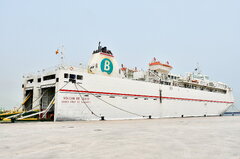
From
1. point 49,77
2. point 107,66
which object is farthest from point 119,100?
point 49,77

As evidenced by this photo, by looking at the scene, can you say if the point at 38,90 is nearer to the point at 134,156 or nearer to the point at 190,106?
the point at 134,156

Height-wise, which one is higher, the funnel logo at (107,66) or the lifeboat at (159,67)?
the lifeboat at (159,67)

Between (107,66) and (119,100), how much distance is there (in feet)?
13.7

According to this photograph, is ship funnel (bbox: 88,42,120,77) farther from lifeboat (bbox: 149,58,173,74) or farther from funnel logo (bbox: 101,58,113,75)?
lifeboat (bbox: 149,58,173,74)

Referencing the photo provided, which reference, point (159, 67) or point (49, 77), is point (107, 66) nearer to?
point (49, 77)

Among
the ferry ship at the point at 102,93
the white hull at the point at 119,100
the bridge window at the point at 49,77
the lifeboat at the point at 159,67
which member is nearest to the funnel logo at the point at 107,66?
the ferry ship at the point at 102,93

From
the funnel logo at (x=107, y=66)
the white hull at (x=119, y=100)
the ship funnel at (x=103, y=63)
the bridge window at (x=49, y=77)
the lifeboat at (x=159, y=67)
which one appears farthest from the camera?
the lifeboat at (x=159, y=67)

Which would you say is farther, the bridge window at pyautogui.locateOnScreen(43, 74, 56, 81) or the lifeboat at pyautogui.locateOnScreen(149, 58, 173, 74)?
the lifeboat at pyautogui.locateOnScreen(149, 58, 173, 74)

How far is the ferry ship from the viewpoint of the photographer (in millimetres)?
17559

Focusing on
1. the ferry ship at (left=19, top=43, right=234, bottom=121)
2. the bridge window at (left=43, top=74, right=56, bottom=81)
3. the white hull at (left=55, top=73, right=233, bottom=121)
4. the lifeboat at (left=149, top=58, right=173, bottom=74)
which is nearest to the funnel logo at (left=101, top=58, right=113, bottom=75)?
the ferry ship at (left=19, top=43, right=234, bottom=121)

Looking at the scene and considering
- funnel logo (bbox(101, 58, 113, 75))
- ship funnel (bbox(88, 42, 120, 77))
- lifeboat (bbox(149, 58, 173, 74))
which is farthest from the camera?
lifeboat (bbox(149, 58, 173, 74))

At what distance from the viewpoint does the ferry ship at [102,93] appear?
17559 mm

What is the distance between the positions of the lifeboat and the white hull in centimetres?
415

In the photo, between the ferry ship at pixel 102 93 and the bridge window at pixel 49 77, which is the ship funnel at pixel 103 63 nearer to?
the ferry ship at pixel 102 93
